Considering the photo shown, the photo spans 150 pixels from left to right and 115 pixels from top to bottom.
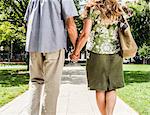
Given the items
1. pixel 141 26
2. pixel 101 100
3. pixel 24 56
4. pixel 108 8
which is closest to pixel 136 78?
pixel 101 100

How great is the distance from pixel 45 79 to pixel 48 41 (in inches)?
16.0

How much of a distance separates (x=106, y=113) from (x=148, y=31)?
134 feet


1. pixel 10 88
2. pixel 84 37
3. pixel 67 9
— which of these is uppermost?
pixel 67 9

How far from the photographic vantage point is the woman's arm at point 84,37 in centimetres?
452

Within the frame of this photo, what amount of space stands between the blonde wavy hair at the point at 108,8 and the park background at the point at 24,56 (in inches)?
9.8

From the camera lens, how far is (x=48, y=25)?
13.2ft

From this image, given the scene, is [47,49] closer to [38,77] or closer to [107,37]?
[38,77]

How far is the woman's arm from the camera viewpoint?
452 cm

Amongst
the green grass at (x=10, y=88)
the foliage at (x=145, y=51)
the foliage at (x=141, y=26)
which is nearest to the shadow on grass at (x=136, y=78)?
the green grass at (x=10, y=88)

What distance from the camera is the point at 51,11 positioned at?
4.06 m

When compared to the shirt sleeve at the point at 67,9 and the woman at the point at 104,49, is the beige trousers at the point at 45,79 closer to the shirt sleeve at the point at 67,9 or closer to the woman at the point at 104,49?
the shirt sleeve at the point at 67,9

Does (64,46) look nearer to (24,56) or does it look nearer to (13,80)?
(13,80)

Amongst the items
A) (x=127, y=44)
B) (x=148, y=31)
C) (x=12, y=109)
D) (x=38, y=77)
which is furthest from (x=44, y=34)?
(x=148, y=31)

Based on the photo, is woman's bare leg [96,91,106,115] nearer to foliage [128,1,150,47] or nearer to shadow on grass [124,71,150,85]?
shadow on grass [124,71,150,85]
